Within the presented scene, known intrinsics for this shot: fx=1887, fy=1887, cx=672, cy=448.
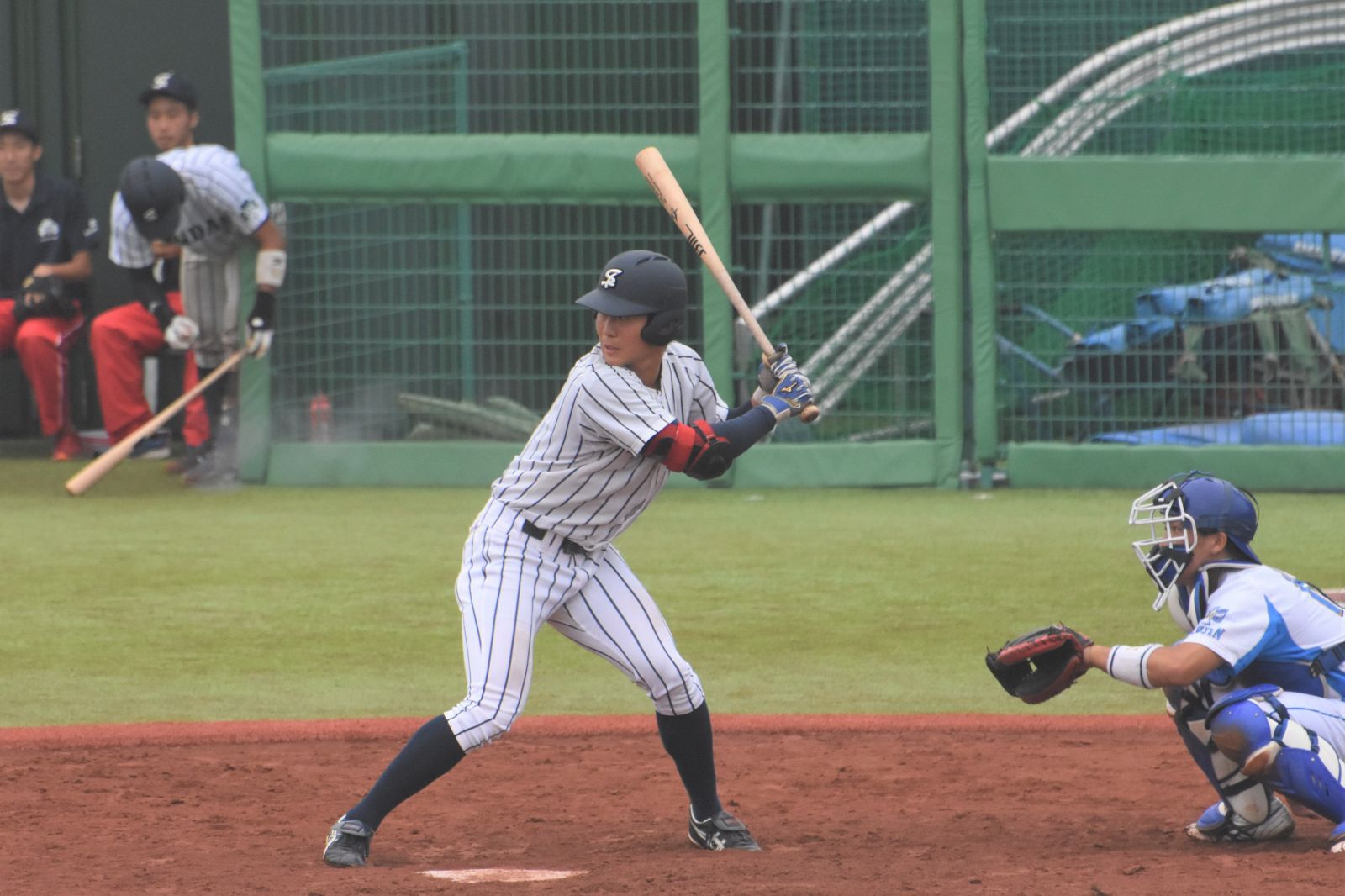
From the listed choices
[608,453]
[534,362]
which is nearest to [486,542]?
[608,453]

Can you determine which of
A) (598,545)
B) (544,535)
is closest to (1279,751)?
(598,545)

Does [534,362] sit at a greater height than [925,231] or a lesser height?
lesser

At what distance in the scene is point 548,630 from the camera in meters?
7.48

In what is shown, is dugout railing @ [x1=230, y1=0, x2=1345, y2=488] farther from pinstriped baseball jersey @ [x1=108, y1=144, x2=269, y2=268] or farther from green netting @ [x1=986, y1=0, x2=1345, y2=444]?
pinstriped baseball jersey @ [x1=108, y1=144, x2=269, y2=268]

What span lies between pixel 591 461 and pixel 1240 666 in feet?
5.01

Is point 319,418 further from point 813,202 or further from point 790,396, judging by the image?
point 790,396

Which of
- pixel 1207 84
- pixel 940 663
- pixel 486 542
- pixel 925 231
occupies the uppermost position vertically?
pixel 1207 84

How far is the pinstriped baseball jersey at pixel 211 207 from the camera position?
33.4 feet

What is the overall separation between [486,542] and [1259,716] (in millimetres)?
1781

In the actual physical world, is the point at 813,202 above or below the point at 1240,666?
above

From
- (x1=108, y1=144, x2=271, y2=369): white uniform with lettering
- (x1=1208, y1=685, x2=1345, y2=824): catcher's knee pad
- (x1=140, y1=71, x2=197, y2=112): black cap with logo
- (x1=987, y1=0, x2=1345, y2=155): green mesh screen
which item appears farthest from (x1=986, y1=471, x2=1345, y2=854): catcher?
(x1=140, y1=71, x2=197, y2=112): black cap with logo

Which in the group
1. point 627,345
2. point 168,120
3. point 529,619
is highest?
point 168,120

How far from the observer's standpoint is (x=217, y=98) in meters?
12.7

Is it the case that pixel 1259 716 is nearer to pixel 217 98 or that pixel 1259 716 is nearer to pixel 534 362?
pixel 534 362
